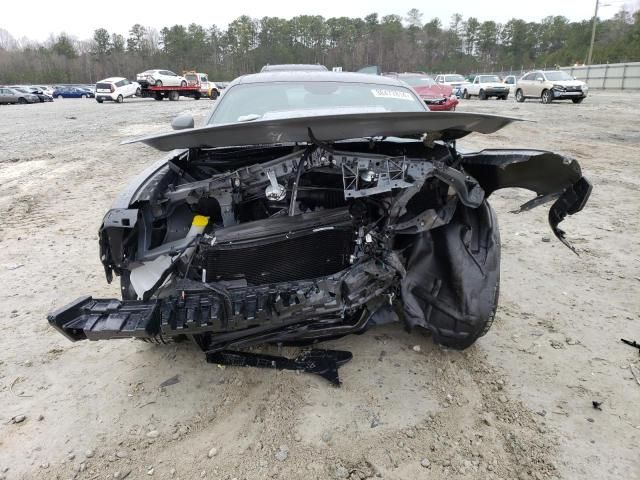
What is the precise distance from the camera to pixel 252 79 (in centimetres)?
388

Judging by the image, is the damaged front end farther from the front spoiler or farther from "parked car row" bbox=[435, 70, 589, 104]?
"parked car row" bbox=[435, 70, 589, 104]

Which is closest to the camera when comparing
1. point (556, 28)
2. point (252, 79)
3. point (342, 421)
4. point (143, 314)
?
point (143, 314)

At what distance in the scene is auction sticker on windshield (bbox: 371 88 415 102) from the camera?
369 cm

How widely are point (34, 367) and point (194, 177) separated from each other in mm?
1561

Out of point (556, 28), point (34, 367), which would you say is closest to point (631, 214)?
point (34, 367)

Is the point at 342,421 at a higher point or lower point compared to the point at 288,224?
lower

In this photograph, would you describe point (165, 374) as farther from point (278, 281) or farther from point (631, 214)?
point (631, 214)

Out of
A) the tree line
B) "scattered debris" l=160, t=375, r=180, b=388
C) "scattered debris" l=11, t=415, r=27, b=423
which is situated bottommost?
"scattered debris" l=160, t=375, r=180, b=388

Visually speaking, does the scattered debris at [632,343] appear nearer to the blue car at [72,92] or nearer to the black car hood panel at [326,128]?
the black car hood panel at [326,128]

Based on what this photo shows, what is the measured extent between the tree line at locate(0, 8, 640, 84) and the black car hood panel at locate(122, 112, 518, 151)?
7011cm

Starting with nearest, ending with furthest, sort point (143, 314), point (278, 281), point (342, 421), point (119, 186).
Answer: point (143, 314) → point (342, 421) → point (278, 281) → point (119, 186)

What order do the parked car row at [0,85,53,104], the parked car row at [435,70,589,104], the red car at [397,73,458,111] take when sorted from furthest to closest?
the parked car row at [0,85,53,104] → the parked car row at [435,70,589,104] → the red car at [397,73,458,111]

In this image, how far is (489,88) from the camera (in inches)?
984

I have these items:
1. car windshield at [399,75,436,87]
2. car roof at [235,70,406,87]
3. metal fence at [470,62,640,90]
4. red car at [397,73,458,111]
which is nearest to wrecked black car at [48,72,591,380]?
car roof at [235,70,406,87]
